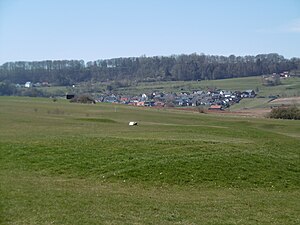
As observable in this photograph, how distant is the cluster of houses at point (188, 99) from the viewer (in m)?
99.2

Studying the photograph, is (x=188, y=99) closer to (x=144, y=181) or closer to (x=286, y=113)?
(x=286, y=113)

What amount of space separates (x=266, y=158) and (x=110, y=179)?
8.26 meters

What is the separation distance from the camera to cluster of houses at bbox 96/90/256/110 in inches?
3905

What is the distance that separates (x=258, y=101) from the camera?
9838 cm

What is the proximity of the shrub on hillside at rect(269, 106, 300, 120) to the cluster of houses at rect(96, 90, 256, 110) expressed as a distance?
935 inches

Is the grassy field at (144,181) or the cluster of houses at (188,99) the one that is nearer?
the grassy field at (144,181)

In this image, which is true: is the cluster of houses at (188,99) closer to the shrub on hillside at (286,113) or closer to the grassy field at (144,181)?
the shrub on hillside at (286,113)

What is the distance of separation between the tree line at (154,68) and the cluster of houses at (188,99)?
28541 mm

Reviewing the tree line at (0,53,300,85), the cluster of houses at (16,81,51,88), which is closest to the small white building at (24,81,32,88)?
the cluster of houses at (16,81,51,88)

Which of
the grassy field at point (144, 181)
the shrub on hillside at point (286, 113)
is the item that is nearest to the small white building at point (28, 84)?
the shrub on hillside at point (286, 113)

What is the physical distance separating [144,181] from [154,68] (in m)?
142

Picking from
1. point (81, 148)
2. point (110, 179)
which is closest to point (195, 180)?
point (110, 179)

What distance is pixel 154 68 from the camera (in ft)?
523

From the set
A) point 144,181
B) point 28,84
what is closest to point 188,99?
point 28,84
